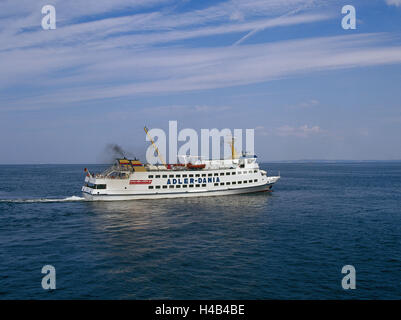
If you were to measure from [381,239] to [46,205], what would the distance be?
54.6 m

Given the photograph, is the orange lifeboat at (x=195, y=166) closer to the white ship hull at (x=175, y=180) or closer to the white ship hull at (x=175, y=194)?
the white ship hull at (x=175, y=180)

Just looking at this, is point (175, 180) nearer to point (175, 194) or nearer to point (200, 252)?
point (175, 194)

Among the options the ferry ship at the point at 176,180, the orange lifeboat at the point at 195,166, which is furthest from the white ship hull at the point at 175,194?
the orange lifeboat at the point at 195,166

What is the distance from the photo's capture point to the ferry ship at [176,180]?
58.4 metres

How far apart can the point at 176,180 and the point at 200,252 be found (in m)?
34.8

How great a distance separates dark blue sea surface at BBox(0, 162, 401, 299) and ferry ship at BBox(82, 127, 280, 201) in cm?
770

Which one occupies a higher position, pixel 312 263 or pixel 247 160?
pixel 247 160

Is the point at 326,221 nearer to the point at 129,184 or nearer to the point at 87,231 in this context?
the point at 87,231

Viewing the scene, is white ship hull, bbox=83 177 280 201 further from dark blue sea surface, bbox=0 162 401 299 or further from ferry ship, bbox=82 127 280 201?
dark blue sea surface, bbox=0 162 401 299

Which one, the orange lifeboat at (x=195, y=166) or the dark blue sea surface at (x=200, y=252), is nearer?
the dark blue sea surface at (x=200, y=252)

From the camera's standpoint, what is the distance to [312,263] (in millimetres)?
25219

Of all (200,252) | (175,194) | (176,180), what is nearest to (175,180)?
(176,180)

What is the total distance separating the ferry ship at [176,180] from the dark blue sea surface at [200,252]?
7.70m
